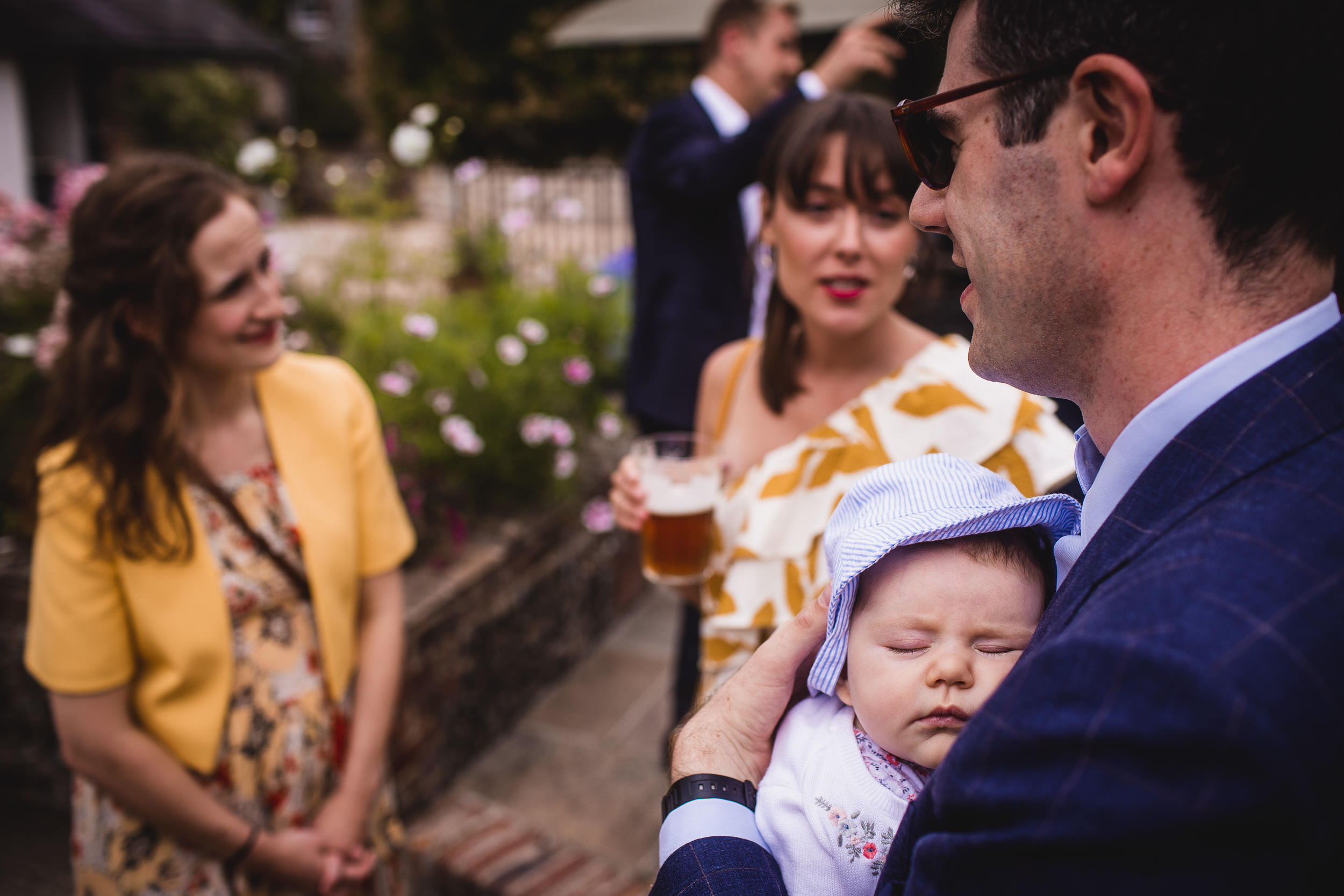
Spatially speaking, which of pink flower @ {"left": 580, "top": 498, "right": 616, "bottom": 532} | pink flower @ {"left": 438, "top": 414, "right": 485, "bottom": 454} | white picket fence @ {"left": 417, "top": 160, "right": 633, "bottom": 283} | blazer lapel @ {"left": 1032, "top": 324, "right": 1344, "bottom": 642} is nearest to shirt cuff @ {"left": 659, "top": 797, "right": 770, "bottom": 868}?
blazer lapel @ {"left": 1032, "top": 324, "right": 1344, "bottom": 642}

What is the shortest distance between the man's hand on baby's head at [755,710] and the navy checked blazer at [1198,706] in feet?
1.32

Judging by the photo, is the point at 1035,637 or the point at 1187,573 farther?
the point at 1035,637

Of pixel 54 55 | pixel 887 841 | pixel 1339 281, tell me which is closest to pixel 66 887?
pixel 887 841

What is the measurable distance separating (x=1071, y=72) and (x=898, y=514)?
56 centimetres

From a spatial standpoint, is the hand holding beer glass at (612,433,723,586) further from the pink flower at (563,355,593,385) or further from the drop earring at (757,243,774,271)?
the pink flower at (563,355,593,385)

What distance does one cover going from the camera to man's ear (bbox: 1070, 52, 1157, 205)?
85 cm

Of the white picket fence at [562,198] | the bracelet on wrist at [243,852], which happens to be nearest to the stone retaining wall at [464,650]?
the bracelet on wrist at [243,852]

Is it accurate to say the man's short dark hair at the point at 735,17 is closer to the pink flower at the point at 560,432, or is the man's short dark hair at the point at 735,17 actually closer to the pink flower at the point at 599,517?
the pink flower at the point at 560,432

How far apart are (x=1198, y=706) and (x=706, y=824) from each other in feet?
2.24

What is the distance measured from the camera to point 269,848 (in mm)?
2055

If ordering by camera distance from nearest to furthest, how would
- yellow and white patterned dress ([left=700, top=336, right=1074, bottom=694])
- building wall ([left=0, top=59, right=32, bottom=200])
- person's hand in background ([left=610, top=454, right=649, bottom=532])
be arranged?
1. yellow and white patterned dress ([left=700, top=336, right=1074, bottom=694])
2. person's hand in background ([left=610, top=454, right=649, bottom=532])
3. building wall ([left=0, top=59, right=32, bottom=200])

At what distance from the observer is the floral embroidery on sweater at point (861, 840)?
1101mm

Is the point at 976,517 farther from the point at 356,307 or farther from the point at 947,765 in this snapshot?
the point at 356,307

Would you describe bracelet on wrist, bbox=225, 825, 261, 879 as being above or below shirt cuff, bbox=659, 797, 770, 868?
below
